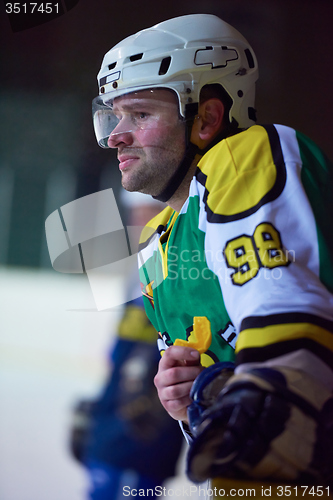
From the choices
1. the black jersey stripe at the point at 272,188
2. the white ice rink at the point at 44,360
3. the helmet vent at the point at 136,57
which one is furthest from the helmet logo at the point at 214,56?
the white ice rink at the point at 44,360

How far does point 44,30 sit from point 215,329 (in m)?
1.33

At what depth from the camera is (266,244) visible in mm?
504

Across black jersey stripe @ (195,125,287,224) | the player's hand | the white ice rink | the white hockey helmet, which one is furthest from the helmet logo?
the white ice rink

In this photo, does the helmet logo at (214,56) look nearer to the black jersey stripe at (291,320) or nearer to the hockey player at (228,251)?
the hockey player at (228,251)

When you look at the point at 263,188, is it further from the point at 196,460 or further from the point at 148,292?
the point at 148,292

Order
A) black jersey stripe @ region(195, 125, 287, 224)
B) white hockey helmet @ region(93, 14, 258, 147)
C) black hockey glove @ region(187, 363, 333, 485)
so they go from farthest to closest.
Result: 1. white hockey helmet @ region(93, 14, 258, 147)
2. black jersey stripe @ region(195, 125, 287, 224)
3. black hockey glove @ region(187, 363, 333, 485)

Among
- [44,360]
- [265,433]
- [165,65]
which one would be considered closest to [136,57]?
[165,65]

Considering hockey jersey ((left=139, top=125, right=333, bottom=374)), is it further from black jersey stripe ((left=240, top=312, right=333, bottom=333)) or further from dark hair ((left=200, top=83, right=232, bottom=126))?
dark hair ((left=200, top=83, right=232, bottom=126))

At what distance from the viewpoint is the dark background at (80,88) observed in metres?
1.44

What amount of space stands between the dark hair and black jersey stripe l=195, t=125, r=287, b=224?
0.30 m

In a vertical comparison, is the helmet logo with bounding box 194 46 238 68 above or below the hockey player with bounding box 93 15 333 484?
above

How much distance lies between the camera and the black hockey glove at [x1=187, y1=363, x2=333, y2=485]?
350mm

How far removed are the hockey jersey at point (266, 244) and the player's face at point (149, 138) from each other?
19 cm

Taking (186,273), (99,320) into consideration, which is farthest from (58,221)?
(186,273)
